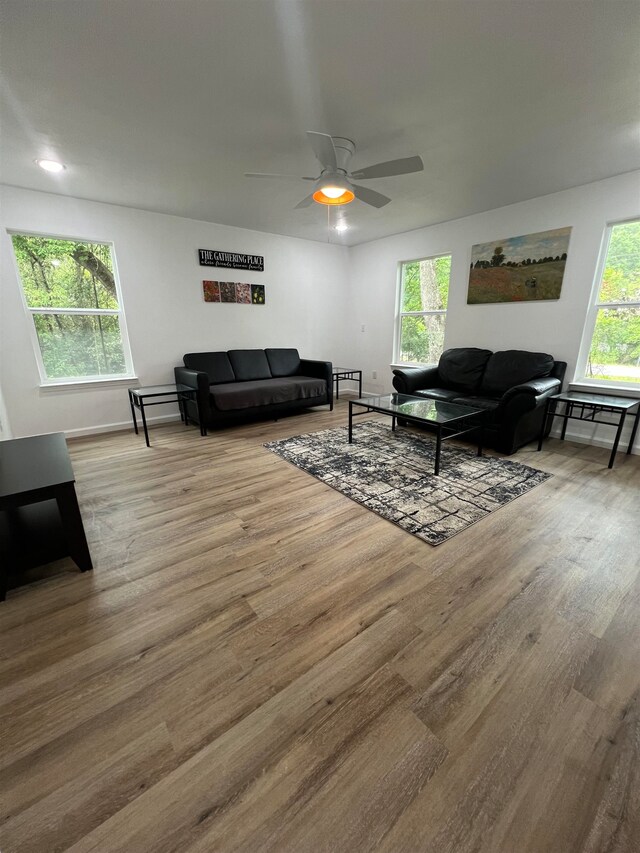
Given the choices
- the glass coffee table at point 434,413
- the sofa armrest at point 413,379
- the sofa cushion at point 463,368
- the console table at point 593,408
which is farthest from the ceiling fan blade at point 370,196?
the console table at point 593,408

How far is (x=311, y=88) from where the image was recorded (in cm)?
190

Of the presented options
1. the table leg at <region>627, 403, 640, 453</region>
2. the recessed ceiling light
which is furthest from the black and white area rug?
the recessed ceiling light

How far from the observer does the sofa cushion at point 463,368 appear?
390cm

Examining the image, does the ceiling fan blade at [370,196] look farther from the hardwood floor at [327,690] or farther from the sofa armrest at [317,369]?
the hardwood floor at [327,690]

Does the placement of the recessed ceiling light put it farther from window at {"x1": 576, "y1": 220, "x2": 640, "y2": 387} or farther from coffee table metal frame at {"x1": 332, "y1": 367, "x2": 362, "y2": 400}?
window at {"x1": 576, "y1": 220, "x2": 640, "y2": 387}

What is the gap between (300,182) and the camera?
3.11m

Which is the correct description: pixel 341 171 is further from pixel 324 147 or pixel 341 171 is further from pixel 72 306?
pixel 72 306

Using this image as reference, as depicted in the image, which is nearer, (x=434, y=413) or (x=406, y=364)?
(x=434, y=413)

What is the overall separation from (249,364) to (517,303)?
133 inches

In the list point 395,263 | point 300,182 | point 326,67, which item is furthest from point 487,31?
point 395,263

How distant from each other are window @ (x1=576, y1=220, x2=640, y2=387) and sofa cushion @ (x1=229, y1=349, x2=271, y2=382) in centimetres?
373

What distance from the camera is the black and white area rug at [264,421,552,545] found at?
2.19m

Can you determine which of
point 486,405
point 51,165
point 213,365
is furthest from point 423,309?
point 51,165

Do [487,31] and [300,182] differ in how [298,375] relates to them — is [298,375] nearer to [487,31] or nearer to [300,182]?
[300,182]
